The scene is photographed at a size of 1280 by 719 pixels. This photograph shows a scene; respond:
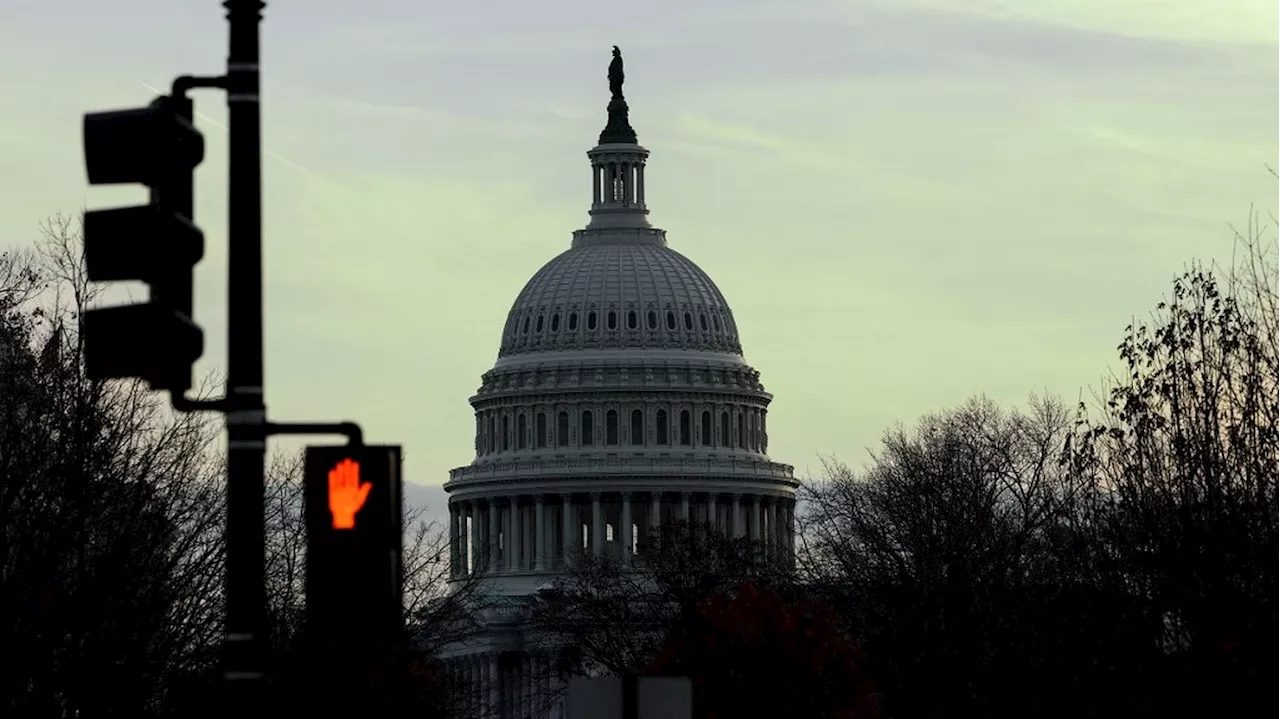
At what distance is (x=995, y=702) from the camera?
68.5m

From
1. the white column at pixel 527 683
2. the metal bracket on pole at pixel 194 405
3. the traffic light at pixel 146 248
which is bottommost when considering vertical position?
the metal bracket on pole at pixel 194 405

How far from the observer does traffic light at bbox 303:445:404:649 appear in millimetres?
13133

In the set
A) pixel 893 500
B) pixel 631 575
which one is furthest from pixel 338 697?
pixel 631 575

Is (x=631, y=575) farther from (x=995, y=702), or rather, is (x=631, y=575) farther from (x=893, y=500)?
(x=995, y=702)

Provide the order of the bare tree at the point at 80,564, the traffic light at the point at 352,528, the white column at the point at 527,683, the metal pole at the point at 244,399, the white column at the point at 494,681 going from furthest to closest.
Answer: the white column at the point at 494,681
the white column at the point at 527,683
the bare tree at the point at 80,564
the metal pole at the point at 244,399
the traffic light at the point at 352,528

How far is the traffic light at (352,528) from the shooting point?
13.1 metres

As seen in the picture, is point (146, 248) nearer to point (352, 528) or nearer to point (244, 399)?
point (244, 399)

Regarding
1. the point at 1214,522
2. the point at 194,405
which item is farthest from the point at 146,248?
the point at 1214,522

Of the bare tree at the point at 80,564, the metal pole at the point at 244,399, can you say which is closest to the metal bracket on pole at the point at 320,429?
the metal pole at the point at 244,399

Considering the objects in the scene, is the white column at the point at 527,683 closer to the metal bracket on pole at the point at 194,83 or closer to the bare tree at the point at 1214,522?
the bare tree at the point at 1214,522

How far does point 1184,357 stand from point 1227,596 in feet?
18.1

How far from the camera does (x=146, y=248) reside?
532 inches

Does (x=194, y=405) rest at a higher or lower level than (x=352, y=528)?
higher

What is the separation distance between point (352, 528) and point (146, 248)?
1.49m
